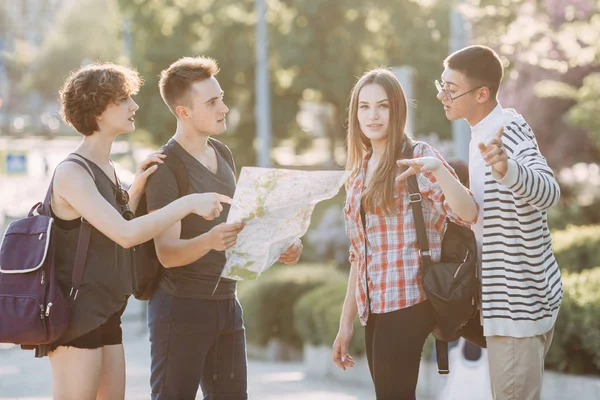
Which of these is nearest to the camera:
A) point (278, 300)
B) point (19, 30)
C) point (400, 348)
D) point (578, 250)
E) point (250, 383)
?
point (400, 348)

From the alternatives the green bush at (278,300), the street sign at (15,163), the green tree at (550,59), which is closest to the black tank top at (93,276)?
the green tree at (550,59)

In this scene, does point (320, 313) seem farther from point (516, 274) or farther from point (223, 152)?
point (516, 274)

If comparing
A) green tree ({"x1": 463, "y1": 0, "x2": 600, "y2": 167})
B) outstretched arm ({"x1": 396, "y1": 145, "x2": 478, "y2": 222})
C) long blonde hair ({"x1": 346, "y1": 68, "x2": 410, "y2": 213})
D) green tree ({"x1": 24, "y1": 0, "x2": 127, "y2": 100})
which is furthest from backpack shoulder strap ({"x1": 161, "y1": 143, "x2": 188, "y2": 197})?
green tree ({"x1": 24, "y1": 0, "x2": 127, "y2": 100})

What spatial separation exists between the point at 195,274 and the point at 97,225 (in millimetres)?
606

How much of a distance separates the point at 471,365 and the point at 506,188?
2.01m

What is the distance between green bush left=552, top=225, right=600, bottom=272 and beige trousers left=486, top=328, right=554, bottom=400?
7.35 m

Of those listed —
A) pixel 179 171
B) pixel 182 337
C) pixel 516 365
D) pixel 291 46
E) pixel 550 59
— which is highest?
pixel 291 46

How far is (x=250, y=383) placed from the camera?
10266 mm

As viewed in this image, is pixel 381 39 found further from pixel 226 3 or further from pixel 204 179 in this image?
pixel 204 179

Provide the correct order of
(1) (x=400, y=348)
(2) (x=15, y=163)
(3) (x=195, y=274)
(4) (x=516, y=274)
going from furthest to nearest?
(2) (x=15, y=163)
(3) (x=195, y=274)
(1) (x=400, y=348)
(4) (x=516, y=274)

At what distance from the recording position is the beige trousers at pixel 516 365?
4047 millimetres

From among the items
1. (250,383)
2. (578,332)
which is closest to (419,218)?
(578,332)

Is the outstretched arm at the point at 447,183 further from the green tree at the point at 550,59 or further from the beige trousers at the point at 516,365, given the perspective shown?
the green tree at the point at 550,59

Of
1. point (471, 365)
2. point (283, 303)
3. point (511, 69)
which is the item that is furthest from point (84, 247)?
point (511, 69)
